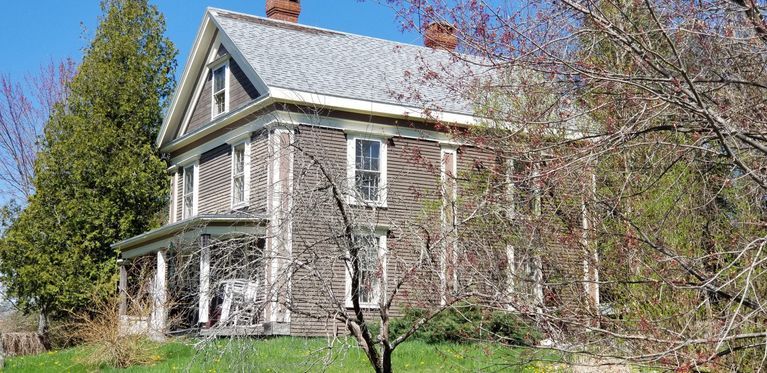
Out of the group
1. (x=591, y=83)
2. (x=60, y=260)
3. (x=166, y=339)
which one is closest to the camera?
(x=591, y=83)

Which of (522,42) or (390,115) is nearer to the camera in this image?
(522,42)

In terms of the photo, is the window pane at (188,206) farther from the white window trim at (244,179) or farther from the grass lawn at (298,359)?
the grass lawn at (298,359)

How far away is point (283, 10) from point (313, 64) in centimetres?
382

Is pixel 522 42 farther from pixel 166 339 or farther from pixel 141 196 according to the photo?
pixel 141 196

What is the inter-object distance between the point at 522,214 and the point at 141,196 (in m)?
16.8

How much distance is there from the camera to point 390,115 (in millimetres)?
20594

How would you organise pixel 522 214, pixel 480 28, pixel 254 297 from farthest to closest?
pixel 522 214 < pixel 254 297 < pixel 480 28

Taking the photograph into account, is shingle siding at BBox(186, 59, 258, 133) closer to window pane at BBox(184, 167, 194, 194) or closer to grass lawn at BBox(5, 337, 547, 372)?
window pane at BBox(184, 167, 194, 194)

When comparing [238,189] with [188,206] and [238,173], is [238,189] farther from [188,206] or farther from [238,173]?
[188,206]

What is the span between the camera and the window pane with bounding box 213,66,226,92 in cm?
2270

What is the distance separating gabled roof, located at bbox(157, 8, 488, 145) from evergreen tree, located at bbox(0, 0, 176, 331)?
1.16m

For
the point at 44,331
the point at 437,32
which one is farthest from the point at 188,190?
the point at 437,32

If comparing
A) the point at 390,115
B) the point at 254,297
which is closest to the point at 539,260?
the point at 254,297

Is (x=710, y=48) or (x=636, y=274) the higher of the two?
(x=710, y=48)
